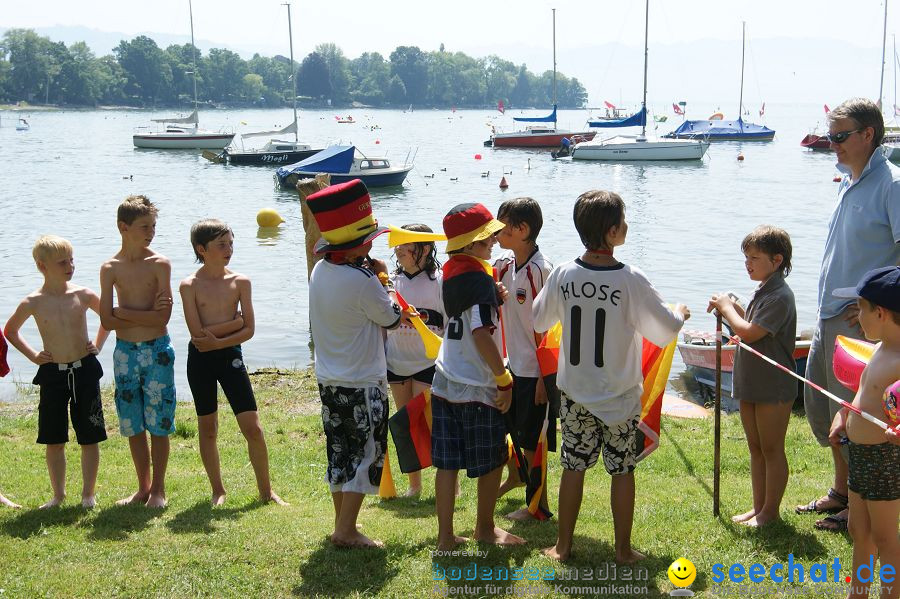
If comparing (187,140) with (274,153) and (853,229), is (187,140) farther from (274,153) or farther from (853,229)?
(853,229)

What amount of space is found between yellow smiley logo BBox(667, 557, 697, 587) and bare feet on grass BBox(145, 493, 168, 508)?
3.44 meters

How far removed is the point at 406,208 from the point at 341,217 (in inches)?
1309

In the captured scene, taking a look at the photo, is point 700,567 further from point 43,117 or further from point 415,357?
point 43,117

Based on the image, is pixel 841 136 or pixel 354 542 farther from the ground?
pixel 841 136

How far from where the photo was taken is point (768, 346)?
519 cm

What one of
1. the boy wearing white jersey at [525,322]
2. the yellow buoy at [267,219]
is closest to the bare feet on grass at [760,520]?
the boy wearing white jersey at [525,322]

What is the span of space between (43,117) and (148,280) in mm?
138791

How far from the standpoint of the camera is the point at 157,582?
15.3ft

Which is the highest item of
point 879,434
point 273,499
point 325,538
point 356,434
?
point 879,434

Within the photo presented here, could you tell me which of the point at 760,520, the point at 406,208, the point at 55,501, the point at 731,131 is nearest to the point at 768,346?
the point at 760,520

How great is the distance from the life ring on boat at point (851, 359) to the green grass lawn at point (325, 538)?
103cm

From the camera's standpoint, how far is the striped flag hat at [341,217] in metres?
5.02

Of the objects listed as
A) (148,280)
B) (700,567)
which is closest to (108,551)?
(148,280)

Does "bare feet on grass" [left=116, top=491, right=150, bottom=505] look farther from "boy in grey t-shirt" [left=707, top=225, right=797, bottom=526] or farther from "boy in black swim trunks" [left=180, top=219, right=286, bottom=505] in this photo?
"boy in grey t-shirt" [left=707, top=225, right=797, bottom=526]
